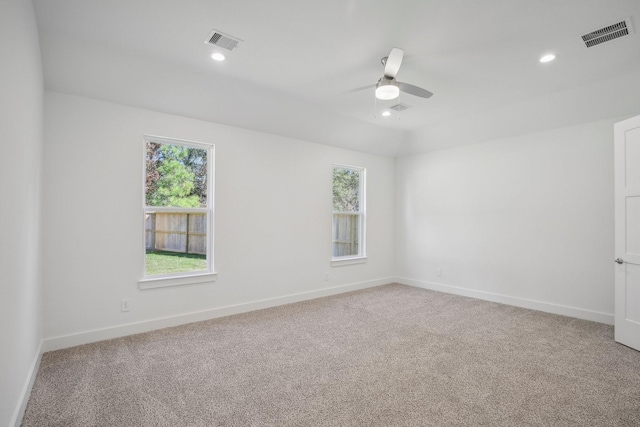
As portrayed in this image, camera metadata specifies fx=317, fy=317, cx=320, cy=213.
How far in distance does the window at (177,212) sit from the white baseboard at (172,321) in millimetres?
422

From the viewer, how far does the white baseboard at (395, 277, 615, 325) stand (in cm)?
395

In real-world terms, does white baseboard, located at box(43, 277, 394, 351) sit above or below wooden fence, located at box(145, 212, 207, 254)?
below

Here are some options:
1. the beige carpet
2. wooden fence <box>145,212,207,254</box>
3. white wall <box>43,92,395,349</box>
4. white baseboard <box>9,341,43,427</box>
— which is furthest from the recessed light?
white baseboard <box>9,341,43,427</box>

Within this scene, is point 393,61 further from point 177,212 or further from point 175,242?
point 175,242

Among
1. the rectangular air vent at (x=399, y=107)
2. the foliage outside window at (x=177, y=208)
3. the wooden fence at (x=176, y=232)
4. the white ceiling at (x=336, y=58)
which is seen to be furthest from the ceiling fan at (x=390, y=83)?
the wooden fence at (x=176, y=232)

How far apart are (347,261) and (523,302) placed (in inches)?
105

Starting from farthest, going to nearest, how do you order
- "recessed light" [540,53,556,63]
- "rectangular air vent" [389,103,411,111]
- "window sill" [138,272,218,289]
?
"rectangular air vent" [389,103,411,111]
"window sill" [138,272,218,289]
"recessed light" [540,53,556,63]

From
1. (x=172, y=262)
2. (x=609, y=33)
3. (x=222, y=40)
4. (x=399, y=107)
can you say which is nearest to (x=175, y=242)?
(x=172, y=262)

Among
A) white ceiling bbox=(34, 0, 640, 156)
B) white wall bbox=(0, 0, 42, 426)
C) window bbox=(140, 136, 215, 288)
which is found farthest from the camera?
window bbox=(140, 136, 215, 288)

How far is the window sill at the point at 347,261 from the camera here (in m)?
5.38

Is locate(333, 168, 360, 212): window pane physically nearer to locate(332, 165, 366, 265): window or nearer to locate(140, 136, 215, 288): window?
locate(332, 165, 366, 265): window

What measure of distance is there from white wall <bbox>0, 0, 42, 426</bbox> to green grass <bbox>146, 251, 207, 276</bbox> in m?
1.16

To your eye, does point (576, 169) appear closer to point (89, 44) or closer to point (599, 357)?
point (599, 357)

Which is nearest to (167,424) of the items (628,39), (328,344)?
(328,344)
